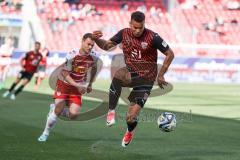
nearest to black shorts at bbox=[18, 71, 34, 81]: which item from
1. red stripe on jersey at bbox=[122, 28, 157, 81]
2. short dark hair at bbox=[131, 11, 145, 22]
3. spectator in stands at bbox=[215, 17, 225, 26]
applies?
red stripe on jersey at bbox=[122, 28, 157, 81]

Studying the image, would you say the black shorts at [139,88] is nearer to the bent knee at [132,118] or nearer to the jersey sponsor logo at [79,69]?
the bent knee at [132,118]

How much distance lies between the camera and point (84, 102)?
23609mm

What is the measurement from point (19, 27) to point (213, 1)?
16.6 metres

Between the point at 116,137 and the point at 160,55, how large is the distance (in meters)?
30.3

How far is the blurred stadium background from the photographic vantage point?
16.1 m

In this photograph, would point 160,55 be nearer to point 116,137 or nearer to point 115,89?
point 116,137

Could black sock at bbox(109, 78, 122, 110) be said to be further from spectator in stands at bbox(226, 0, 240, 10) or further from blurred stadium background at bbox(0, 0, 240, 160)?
spectator in stands at bbox(226, 0, 240, 10)

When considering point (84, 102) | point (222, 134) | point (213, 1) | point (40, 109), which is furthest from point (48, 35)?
point (222, 134)

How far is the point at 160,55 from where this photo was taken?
43.7 metres

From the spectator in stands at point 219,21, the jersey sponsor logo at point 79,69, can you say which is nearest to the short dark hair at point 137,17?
the jersey sponsor logo at point 79,69

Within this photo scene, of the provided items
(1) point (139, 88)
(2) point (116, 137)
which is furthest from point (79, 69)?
(1) point (139, 88)

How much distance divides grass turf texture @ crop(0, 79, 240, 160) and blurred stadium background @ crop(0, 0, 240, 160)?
3 centimetres

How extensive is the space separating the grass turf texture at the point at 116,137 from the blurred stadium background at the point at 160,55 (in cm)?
3

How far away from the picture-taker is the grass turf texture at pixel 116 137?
10922 mm
